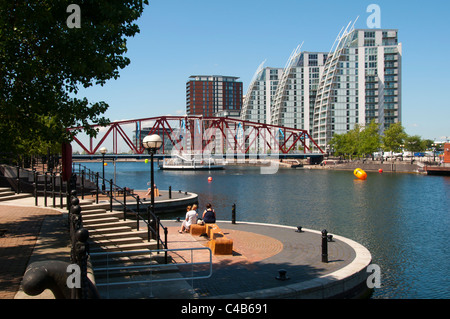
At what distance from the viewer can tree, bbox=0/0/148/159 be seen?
38.7 ft

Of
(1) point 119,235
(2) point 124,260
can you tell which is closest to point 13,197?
(1) point 119,235

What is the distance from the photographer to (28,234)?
13.0m

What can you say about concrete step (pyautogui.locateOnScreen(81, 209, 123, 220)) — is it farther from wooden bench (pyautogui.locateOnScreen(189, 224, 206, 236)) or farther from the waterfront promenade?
wooden bench (pyautogui.locateOnScreen(189, 224, 206, 236))

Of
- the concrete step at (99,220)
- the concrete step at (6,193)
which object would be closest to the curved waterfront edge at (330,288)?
the concrete step at (99,220)

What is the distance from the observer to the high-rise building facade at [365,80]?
504ft

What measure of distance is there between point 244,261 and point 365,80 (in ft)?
509

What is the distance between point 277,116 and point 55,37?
7418 inches

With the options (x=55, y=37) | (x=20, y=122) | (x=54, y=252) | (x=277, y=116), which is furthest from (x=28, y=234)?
(x=277, y=116)

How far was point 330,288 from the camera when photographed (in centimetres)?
1111

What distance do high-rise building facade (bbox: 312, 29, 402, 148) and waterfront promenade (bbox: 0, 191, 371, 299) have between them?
147 meters

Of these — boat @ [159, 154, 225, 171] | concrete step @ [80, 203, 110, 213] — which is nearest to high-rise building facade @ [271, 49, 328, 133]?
boat @ [159, 154, 225, 171]

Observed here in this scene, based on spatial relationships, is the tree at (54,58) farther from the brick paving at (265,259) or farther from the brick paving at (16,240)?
the brick paving at (265,259)

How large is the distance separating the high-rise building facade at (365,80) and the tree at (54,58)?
151657 mm

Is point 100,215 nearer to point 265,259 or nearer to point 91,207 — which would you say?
point 91,207
